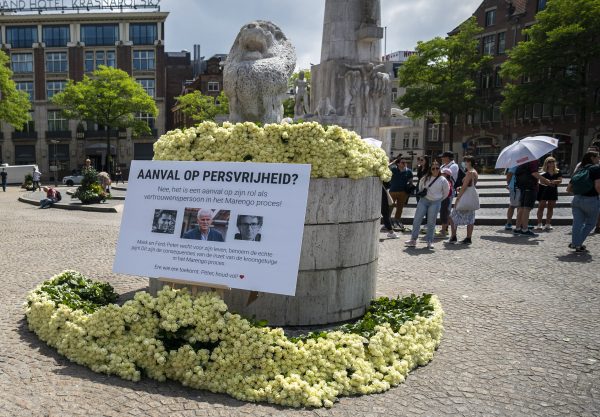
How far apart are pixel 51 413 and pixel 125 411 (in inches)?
18.7

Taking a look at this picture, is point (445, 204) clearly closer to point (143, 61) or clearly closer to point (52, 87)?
point (143, 61)

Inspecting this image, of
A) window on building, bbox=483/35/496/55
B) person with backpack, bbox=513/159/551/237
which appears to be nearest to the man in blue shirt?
person with backpack, bbox=513/159/551/237

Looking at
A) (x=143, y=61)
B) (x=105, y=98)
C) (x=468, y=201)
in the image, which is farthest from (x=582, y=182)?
(x=143, y=61)

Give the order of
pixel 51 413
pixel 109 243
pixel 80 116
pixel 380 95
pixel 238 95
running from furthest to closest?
pixel 80 116
pixel 380 95
pixel 109 243
pixel 238 95
pixel 51 413

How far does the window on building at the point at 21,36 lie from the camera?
189 feet

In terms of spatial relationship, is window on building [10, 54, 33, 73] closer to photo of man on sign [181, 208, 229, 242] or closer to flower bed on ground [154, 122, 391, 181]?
flower bed on ground [154, 122, 391, 181]

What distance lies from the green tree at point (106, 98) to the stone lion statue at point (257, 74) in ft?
137

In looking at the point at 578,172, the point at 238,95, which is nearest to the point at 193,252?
the point at 238,95

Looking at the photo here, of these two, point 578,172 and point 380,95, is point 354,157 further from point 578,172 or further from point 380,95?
point 380,95

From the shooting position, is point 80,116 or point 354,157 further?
point 80,116

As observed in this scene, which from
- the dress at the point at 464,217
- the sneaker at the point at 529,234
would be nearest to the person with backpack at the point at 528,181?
the sneaker at the point at 529,234

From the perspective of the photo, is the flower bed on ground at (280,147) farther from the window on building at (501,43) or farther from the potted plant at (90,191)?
the window on building at (501,43)

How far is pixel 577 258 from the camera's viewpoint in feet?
29.4

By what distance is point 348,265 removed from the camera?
5.04 meters
